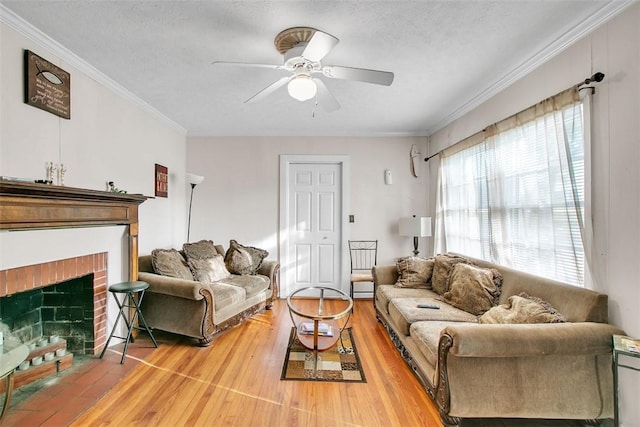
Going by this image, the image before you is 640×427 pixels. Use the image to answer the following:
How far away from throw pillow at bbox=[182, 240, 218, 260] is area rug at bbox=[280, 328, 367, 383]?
1526 millimetres

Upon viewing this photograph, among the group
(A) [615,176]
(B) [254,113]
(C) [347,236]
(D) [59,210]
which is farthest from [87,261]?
(A) [615,176]

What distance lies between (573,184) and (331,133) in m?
3.15

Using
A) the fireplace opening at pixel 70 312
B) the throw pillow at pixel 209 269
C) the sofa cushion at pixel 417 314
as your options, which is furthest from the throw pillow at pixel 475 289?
the fireplace opening at pixel 70 312

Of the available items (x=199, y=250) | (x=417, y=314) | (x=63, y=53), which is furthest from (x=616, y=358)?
(x=63, y=53)

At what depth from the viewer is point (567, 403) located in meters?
1.69

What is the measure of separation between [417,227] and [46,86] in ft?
13.1

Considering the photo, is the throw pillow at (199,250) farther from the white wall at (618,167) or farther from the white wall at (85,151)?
the white wall at (618,167)

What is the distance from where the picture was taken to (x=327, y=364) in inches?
99.3

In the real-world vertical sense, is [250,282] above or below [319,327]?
above

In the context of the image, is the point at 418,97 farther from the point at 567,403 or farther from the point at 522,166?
the point at 567,403

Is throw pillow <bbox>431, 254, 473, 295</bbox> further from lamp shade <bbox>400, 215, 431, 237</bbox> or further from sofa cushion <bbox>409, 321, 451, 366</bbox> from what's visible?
sofa cushion <bbox>409, 321, 451, 366</bbox>

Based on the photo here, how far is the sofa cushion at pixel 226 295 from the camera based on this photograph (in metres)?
3.00

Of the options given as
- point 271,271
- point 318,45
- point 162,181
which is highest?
point 318,45

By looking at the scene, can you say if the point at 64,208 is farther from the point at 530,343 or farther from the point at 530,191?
the point at 530,191
